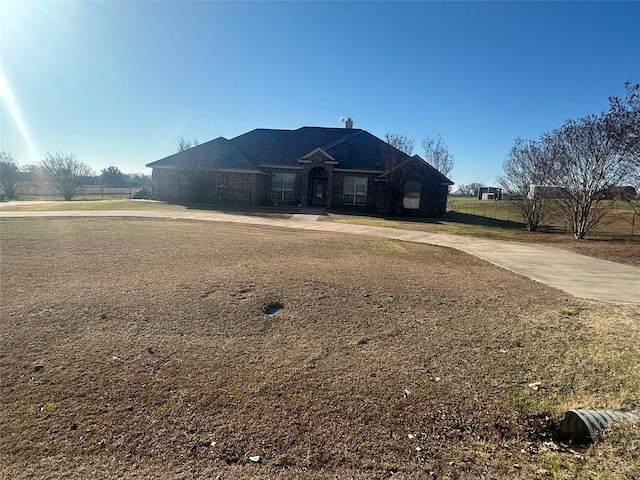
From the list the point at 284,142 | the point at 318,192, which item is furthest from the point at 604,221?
the point at 284,142

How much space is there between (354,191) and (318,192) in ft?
11.1

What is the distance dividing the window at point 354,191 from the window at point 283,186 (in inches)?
183

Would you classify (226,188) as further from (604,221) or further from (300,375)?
(300,375)

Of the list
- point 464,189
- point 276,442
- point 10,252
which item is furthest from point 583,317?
point 464,189

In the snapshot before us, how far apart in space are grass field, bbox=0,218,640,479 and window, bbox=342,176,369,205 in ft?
75.0

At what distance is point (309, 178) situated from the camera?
103ft

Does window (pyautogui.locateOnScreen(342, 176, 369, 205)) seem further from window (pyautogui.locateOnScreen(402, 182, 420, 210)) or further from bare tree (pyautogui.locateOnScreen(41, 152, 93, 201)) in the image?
bare tree (pyautogui.locateOnScreen(41, 152, 93, 201))

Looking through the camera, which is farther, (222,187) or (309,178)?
(309,178)

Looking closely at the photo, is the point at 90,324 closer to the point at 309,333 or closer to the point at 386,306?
the point at 309,333

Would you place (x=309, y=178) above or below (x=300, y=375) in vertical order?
above

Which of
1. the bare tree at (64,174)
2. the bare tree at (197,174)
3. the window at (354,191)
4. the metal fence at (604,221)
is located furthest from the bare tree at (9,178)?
the metal fence at (604,221)

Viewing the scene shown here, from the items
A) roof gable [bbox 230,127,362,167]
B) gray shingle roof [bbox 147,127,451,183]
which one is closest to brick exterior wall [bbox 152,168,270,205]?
gray shingle roof [bbox 147,127,451,183]

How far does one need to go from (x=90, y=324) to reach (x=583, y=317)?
25.5 ft

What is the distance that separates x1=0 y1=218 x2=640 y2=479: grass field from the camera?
282cm
